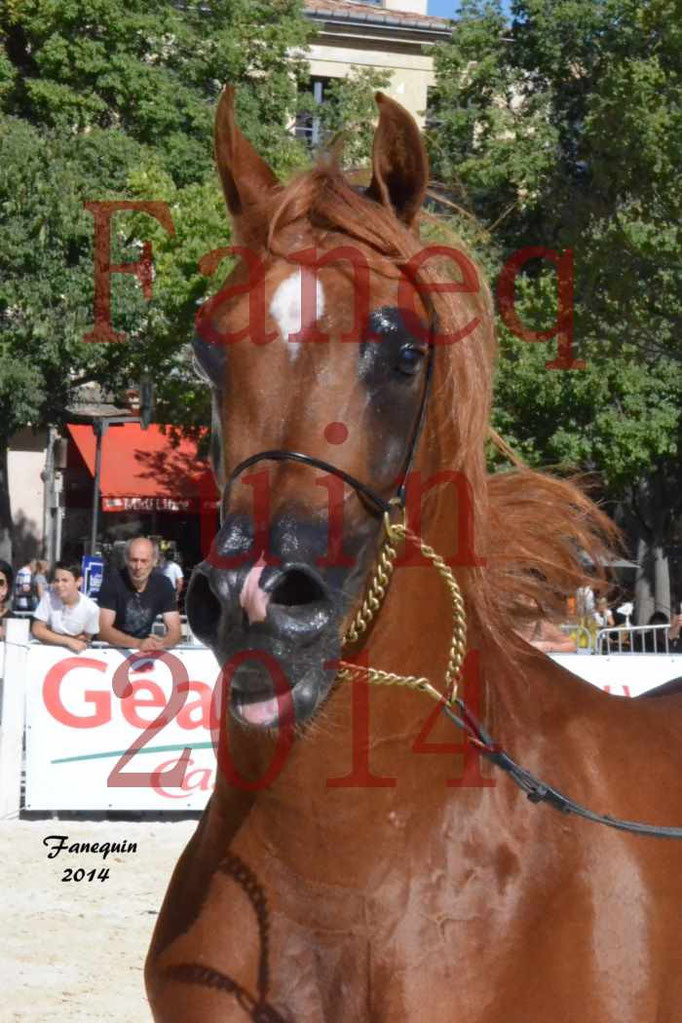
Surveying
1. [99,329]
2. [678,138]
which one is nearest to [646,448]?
[678,138]

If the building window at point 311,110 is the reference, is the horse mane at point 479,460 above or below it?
below

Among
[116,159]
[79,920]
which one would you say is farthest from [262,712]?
[116,159]

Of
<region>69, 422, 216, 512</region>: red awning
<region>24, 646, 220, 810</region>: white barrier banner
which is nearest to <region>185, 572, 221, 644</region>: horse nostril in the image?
<region>24, 646, 220, 810</region>: white barrier banner

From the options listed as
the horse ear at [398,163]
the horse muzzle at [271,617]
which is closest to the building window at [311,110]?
the horse ear at [398,163]

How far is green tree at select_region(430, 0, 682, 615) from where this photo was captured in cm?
1645

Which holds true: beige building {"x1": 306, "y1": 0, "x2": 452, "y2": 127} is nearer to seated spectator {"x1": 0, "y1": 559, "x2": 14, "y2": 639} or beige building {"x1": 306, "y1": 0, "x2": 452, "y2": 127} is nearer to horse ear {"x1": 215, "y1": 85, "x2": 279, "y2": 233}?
seated spectator {"x1": 0, "y1": 559, "x2": 14, "y2": 639}

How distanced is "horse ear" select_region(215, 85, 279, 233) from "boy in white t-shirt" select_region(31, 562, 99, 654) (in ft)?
23.7

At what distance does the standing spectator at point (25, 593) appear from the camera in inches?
691

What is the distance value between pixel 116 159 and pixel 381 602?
2300 centimetres

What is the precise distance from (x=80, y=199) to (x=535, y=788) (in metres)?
21.3

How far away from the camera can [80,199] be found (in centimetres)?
2266

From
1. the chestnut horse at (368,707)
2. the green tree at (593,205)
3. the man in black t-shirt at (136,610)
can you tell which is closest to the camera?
the chestnut horse at (368,707)

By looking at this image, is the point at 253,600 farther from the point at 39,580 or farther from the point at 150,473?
the point at 150,473

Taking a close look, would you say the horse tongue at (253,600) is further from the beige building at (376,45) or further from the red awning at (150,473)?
the beige building at (376,45)
